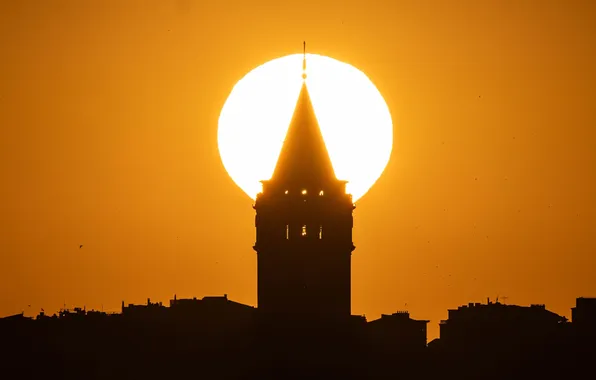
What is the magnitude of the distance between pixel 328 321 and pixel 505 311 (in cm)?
1712

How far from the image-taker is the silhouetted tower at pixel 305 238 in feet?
225

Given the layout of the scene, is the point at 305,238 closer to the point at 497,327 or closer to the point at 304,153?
the point at 304,153

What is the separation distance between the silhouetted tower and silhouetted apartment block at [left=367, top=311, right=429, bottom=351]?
5.64 m

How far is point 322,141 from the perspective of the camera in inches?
2694

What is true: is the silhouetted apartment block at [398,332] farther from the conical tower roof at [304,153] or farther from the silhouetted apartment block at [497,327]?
the conical tower roof at [304,153]

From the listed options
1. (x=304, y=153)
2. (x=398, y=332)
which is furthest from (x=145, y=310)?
(x=304, y=153)

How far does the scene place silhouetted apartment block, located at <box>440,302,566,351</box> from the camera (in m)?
81.5

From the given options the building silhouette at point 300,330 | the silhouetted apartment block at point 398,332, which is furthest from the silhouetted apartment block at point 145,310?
the silhouetted apartment block at point 398,332

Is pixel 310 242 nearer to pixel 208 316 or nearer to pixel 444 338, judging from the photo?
pixel 208 316

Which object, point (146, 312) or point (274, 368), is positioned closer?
point (274, 368)

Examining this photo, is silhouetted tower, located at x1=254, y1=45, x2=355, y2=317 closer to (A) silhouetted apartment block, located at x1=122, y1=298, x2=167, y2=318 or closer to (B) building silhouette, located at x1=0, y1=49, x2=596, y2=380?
(B) building silhouette, located at x1=0, y1=49, x2=596, y2=380

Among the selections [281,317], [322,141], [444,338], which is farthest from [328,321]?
[444,338]

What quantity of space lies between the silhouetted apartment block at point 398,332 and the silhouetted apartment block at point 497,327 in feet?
5.53

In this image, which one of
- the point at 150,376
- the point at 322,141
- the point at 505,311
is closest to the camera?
the point at 322,141
